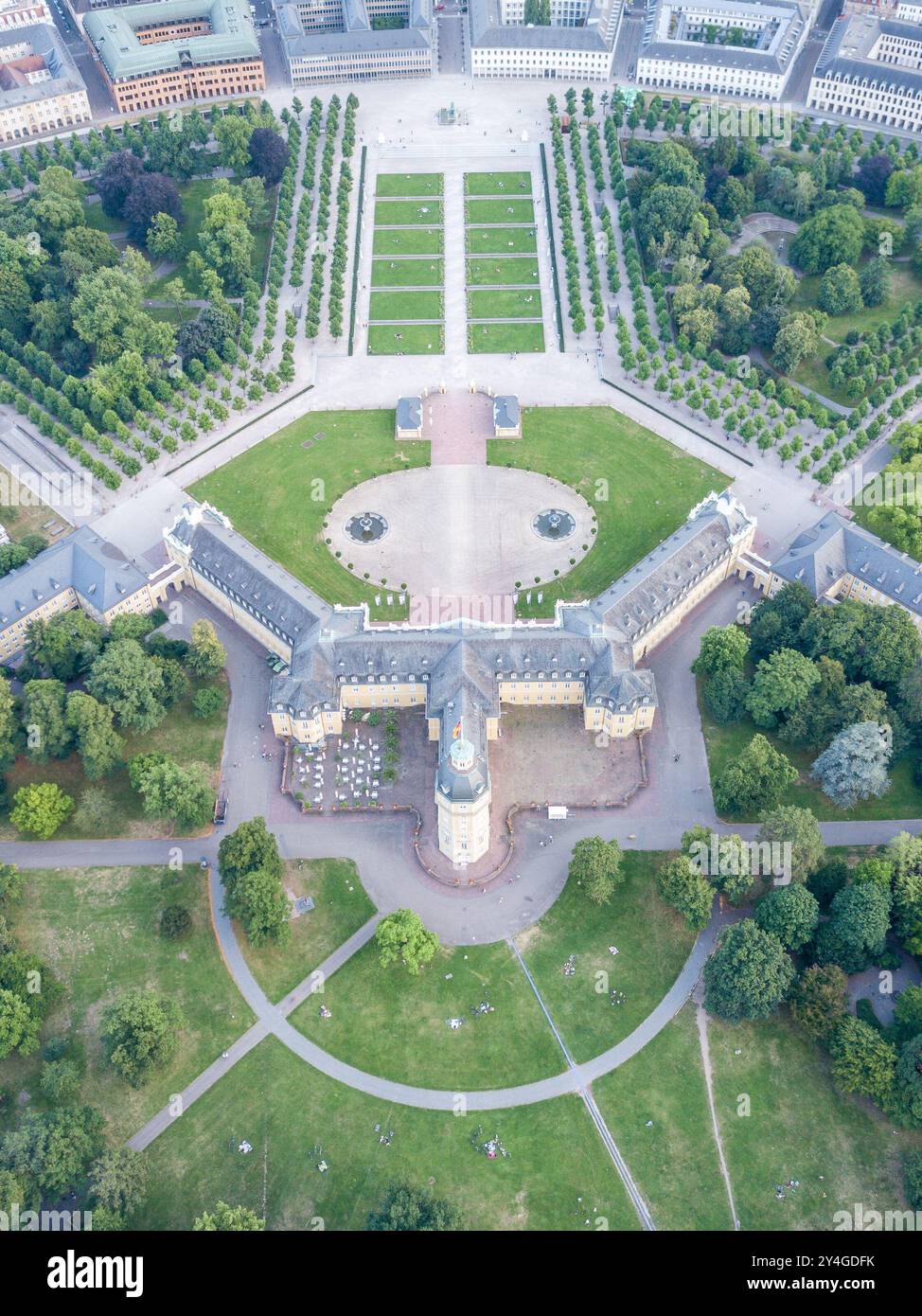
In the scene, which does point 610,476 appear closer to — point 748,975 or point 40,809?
point 748,975

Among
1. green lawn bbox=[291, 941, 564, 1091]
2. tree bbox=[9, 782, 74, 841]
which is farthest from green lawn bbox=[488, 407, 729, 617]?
tree bbox=[9, 782, 74, 841]

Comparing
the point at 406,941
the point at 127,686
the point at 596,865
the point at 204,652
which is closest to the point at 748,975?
the point at 596,865

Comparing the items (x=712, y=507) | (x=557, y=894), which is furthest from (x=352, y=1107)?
(x=712, y=507)

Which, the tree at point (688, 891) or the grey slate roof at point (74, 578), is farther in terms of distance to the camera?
the grey slate roof at point (74, 578)

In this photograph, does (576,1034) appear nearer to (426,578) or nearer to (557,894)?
(557,894)

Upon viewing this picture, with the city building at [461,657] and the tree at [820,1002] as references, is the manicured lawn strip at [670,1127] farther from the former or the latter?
the city building at [461,657]

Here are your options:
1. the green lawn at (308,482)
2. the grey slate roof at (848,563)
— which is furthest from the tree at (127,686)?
the grey slate roof at (848,563)
